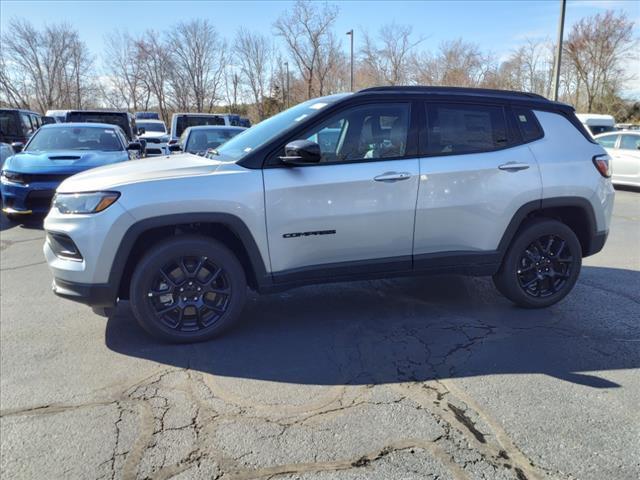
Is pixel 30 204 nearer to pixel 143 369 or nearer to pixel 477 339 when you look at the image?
pixel 143 369

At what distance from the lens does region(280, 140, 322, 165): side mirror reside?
344 centimetres

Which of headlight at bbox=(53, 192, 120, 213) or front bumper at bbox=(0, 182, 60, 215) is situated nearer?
headlight at bbox=(53, 192, 120, 213)

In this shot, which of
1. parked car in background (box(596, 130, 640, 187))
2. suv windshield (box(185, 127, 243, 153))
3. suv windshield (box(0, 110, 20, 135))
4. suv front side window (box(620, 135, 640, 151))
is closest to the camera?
suv windshield (box(185, 127, 243, 153))

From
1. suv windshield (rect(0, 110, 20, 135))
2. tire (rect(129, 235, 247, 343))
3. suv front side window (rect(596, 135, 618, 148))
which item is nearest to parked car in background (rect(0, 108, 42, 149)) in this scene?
suv windshield (rect(0, 110, 20, 135))

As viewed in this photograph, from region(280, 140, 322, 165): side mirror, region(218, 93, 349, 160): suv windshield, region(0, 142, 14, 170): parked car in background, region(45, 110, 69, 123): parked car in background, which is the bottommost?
region(0, 142, 14, 170): parked car in background

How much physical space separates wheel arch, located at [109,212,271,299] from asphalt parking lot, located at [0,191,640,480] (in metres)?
0.54

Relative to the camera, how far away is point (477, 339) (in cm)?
379

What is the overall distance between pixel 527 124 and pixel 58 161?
22.7ft

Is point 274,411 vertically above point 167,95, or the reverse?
point 167,95

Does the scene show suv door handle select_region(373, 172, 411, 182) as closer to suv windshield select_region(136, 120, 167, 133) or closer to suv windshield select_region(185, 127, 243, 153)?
suv windshield select_region(185, 127, 243, 153)

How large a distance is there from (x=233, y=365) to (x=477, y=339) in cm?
190

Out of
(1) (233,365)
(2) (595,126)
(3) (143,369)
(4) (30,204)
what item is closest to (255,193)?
(1) (233,365)

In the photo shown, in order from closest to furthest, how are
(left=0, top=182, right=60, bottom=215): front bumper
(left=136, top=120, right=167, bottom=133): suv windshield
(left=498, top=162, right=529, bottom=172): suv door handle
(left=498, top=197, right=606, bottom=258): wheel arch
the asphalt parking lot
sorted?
the asphalt parking lot < (left=498, top=162, right=529, bottom=172): suv door handle < (left=498, top=197, right=606, bottom=258): wheel arch < (left=0, top=182, right=60, bottom=215): front bumper < (left=136, top=120, right=167, bottom=133): suv windshield

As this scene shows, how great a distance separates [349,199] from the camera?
12.1 feet
